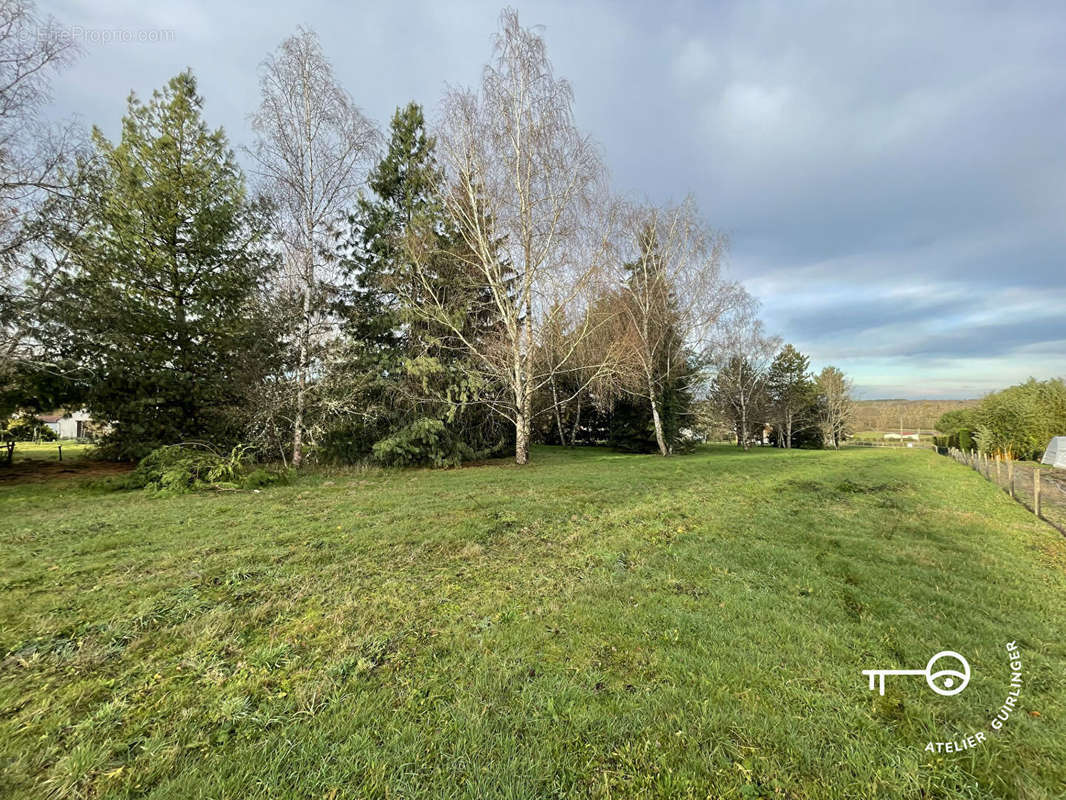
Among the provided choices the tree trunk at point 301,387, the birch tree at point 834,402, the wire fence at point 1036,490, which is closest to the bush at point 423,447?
the tree trunk at point 301,387

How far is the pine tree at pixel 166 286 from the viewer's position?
1077 cm

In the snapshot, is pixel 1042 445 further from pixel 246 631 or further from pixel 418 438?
pixel 246 631

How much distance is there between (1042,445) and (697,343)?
27163mm

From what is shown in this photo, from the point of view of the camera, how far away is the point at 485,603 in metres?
3.34

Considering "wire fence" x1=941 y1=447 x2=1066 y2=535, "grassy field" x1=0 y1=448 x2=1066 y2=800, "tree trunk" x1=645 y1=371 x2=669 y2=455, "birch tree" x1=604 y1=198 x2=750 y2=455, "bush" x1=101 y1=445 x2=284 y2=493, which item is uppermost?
"birch tree" x1=604 y1=198 x2=750 y2=455

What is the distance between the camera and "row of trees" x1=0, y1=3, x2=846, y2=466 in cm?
1133

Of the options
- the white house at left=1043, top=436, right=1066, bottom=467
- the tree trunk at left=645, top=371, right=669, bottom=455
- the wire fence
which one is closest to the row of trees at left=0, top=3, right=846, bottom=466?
the tree trunk at left=645, top=371, right=669, bottom=455

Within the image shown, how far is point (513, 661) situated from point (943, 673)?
274cm

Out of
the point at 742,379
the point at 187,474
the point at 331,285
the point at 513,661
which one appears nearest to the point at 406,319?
the point at 331,285

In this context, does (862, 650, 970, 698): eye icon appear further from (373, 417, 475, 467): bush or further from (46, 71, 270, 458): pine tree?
(46, 71, 270, 458): pine tree

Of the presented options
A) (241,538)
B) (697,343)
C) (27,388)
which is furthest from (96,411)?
(697,343)

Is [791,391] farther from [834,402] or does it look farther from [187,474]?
[187,474]

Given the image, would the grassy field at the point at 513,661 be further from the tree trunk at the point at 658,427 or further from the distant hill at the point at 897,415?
the distant hill at the point at 897,415

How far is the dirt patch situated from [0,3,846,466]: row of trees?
0.80 m
